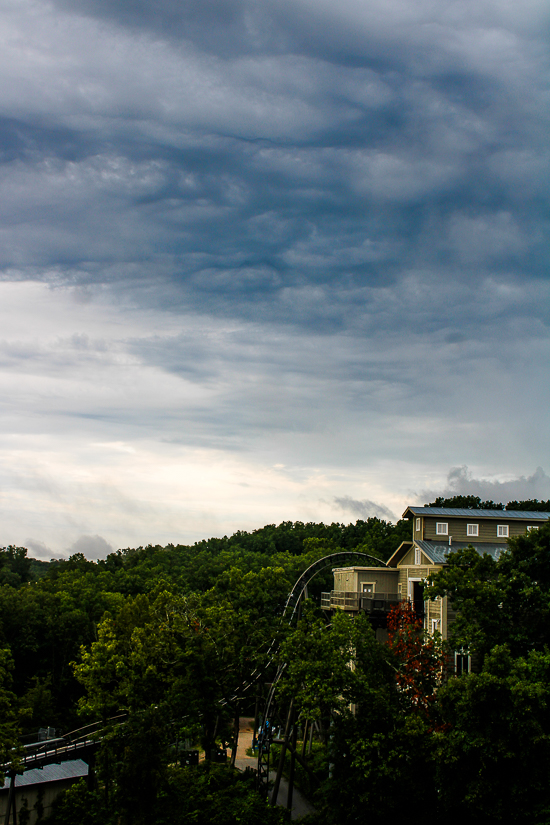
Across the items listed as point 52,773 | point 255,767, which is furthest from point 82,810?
point 255,767

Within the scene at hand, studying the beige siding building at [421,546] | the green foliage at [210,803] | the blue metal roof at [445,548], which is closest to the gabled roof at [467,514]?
the beige siding building at [421,546]

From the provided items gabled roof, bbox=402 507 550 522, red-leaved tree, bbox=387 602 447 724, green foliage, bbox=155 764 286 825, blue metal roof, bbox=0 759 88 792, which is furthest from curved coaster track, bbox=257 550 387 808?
blue metal roof, bbox=0 759 88 792

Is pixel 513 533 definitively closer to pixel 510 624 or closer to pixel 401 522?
pixel 510 624

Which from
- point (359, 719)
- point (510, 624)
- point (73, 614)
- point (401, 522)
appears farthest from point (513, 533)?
point (401, 522)

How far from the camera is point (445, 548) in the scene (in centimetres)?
4100

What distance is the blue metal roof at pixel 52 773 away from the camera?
35.4 metres

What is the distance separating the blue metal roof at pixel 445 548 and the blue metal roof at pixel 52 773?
2465 centimetres

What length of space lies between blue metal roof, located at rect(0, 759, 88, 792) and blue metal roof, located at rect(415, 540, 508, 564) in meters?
24.7

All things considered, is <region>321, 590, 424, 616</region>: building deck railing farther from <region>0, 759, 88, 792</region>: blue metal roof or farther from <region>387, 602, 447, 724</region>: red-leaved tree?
<region>0, 759, 88, 792</region>: blue metal roof

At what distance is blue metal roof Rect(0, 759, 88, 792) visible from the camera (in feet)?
116

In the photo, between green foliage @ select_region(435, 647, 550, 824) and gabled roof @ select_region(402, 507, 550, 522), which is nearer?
green foliage @ select_region(435, 647, 550, 824)

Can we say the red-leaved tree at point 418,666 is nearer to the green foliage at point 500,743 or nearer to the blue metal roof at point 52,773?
the green foliage at point 500,743

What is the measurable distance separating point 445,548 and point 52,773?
1076 inches

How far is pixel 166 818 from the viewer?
1031 inches
